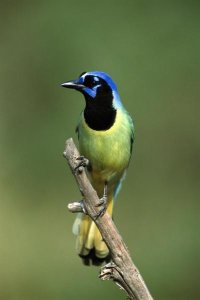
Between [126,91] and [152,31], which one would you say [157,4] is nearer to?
[152,31]

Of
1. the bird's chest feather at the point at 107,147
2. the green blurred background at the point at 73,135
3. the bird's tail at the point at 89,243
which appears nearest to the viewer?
the bird's chest feather at the point at 107,147

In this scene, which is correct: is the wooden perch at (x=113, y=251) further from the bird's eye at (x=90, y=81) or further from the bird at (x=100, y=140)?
the bird's eye at (x=90, y=81)

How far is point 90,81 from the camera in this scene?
15.0 feet

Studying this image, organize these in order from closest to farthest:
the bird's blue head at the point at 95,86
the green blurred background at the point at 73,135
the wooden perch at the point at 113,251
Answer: the wooden perch at the point at 113,251, the bird's blue head at the point at 95,86, the green blurred background at the point at 73,135

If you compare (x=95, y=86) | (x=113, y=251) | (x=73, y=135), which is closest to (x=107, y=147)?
(x=95, y=86)

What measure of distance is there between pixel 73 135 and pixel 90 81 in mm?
3168

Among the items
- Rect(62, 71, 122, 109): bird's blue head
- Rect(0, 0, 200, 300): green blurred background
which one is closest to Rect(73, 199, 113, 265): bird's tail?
Rect(62, 71, 122, 109): bird's blue head

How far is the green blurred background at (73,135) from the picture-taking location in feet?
22.4

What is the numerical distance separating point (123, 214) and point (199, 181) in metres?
0.87

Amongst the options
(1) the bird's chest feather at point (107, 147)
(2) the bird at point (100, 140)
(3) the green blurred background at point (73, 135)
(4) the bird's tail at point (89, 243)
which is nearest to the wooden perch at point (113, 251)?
(2) the bird at point (100, 140)

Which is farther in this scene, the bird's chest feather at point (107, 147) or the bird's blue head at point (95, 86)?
the bird's chest feather at point (107, 147)

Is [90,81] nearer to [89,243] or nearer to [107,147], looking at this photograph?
[107,147]

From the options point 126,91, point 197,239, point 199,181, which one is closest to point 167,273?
point 197,239

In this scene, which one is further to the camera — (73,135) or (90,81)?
(73,135)
